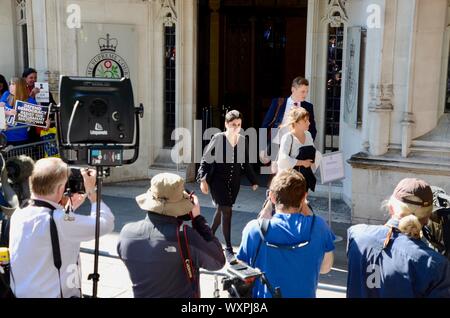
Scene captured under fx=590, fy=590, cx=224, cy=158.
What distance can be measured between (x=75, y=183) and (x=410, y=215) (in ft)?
7.05

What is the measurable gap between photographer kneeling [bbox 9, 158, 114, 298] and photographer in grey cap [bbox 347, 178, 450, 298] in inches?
62.5

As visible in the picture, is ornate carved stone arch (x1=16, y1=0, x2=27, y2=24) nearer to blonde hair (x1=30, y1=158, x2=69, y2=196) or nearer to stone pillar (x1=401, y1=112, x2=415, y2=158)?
stone pillar (x1=401, y1=112, x2=415, y2=158)

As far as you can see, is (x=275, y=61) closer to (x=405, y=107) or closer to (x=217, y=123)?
(x=217, y=123)

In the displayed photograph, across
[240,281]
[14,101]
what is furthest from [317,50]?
[240,281]

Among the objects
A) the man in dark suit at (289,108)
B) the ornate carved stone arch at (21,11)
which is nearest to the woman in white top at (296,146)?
the man in dark suit at (289,108)

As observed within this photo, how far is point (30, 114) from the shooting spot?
7.31 metres

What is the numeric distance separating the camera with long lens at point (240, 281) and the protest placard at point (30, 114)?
4.86 meters

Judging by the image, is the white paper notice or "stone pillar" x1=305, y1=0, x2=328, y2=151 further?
"stone pillar" x1=305, y1=0, x2=328, y2=151

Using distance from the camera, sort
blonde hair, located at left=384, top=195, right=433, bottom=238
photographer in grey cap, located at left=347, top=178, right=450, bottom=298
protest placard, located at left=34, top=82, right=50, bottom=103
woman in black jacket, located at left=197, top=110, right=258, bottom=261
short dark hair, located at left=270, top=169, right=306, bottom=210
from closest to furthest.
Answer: photographer in grey cap, located at left=347, top=178, right=450, bottom=298 < blonde hair, located at left=384, top=195, right=433, bottom=238 < short dark hair, located at left=270, top=169, right=306, bottom=210 < woman in black jacket, located at left=197, top=110, right=258, bottom=261 < protest placard, located at left=34, top=82, right=50, bottom=103

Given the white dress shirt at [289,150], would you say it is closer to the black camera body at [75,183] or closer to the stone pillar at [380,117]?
the stone pillar at [380,117]

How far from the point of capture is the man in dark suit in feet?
22.7

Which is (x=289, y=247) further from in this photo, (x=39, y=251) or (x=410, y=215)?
(x=39, y=251)

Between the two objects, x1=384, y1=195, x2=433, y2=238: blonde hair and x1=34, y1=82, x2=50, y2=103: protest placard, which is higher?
x1=34, y1=82, x2=50, y2=103: protest placard

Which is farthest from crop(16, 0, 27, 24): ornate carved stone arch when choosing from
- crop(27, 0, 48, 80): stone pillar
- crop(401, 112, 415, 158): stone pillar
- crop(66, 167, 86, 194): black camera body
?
crop(66, 167, 86, 194): black camera body
